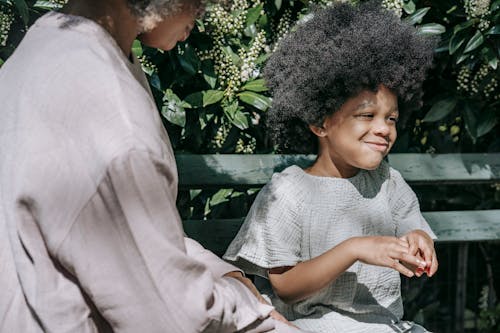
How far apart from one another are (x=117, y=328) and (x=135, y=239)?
0.18 m

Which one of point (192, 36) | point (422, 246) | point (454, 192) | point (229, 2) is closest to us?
point (229, 2)

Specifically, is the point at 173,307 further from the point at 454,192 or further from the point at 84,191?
the point at 454,192

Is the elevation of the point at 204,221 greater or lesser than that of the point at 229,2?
lesser

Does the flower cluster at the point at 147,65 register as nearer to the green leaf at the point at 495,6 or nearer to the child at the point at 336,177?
the child at the point at 336,177

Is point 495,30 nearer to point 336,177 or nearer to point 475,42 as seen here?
point 475,42

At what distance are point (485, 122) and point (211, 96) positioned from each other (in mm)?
1144

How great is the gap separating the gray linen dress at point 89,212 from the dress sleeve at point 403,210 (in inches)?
47.0

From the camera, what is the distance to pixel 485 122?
343cm

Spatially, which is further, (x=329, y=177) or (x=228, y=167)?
(x=228, y=167)

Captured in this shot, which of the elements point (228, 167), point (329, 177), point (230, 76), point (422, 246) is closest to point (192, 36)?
point (230, 76)

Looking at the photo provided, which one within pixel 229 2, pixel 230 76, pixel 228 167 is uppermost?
pixel 229 2

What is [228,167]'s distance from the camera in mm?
3135

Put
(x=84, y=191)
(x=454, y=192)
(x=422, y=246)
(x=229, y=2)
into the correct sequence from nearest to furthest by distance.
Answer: (x=84, y=191) → (x=229, y=2) → (x=422, y=246) → (x=454, y=192)

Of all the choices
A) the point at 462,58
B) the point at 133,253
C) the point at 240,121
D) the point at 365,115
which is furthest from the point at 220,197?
the point at 133,253
